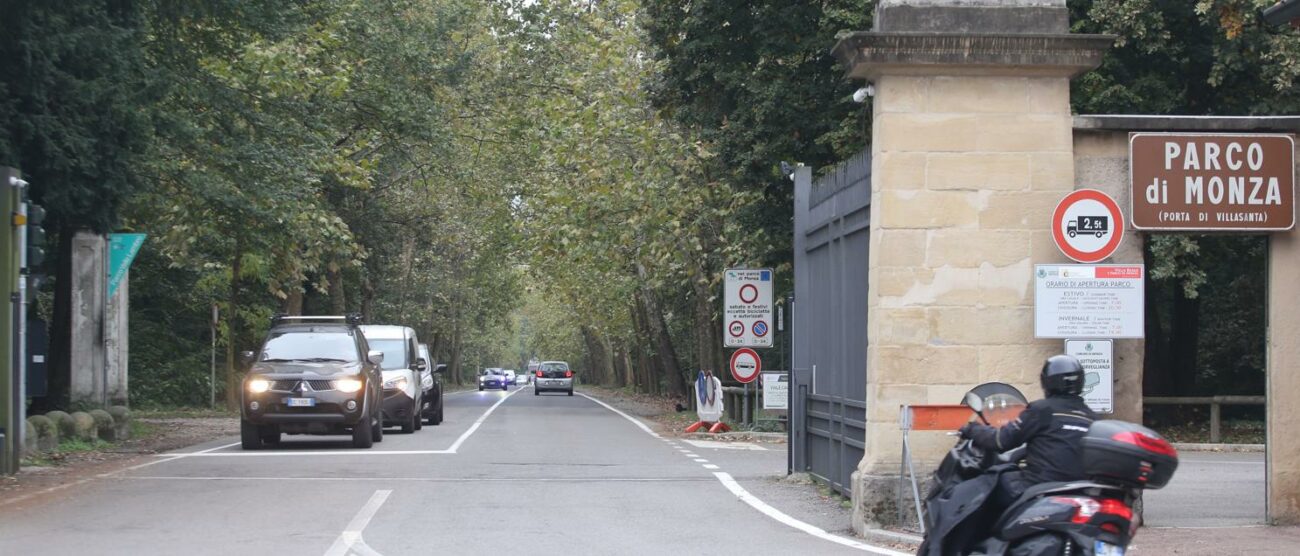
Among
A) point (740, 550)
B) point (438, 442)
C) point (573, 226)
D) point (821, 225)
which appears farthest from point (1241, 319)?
point (740, 550)

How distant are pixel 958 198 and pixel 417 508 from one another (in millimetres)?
5415

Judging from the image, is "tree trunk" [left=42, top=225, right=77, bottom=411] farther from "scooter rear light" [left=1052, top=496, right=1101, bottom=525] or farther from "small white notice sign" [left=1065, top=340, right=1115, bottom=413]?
"scooter rear light" [left=1052, top=496, right=1101, bottom=525]

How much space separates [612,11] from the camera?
34.3 meters

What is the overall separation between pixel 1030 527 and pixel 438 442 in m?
17.4

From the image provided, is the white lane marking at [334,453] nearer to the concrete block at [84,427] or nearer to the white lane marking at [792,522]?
the concrete block at [84,427]

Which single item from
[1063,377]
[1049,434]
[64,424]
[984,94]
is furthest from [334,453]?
[1049,434]

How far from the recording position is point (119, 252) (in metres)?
23.0

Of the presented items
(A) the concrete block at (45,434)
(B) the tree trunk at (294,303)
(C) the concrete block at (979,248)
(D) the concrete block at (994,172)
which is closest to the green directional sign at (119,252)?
(A) the concrete block at (45,434)

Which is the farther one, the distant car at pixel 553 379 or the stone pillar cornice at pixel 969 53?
the distant car at pixel 553 379

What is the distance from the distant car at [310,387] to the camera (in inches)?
824

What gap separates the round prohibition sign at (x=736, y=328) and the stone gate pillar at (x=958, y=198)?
14.5 m

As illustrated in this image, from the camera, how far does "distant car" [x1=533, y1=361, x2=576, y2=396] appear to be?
68.1 metres

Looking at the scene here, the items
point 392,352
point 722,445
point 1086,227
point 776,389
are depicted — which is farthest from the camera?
point 392,352

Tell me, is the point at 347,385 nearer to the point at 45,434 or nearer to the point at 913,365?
the point at 45,434
